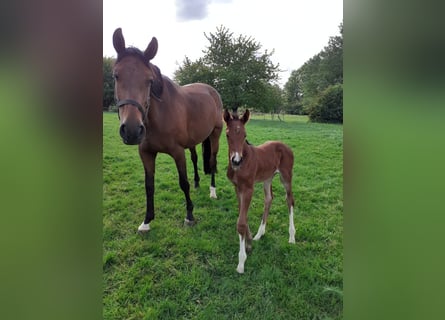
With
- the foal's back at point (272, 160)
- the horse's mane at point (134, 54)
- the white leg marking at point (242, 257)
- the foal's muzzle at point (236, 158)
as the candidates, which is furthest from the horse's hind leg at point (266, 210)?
the horse's mane at point (134, 54)

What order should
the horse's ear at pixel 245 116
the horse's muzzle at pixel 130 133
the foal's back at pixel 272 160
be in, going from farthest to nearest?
the foal's back at pixel 272 160 < the horse's ear at pixel 245 116 < the horse's muzzle at pixel 130 133

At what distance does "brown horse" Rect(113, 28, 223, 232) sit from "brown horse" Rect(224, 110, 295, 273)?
0.65 m

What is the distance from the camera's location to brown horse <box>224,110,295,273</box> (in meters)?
1.89

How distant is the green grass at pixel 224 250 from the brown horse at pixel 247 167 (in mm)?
145

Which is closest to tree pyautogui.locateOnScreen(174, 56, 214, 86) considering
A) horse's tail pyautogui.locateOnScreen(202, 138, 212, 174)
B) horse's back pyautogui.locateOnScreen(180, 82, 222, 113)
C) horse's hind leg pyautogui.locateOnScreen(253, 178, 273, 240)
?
horse's back pyautogui.locateOnScreen(180, 82, 222, 113)

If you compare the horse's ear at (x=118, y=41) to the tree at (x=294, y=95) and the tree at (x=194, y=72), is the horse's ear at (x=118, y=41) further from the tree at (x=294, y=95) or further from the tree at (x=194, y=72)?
the tree at (x=294, y=95)

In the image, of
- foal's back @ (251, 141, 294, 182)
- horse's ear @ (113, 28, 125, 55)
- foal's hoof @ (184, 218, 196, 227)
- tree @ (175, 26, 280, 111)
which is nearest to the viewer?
horse's ear @ (113, 28, 125, 55)

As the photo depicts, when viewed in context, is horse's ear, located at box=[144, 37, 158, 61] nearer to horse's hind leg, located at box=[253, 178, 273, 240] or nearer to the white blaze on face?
the white blaze on face

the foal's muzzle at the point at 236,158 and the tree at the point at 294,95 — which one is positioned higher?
the tree at the point at 294,95

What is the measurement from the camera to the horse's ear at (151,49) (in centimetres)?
159

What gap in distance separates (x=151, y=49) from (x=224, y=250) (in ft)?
5.68
